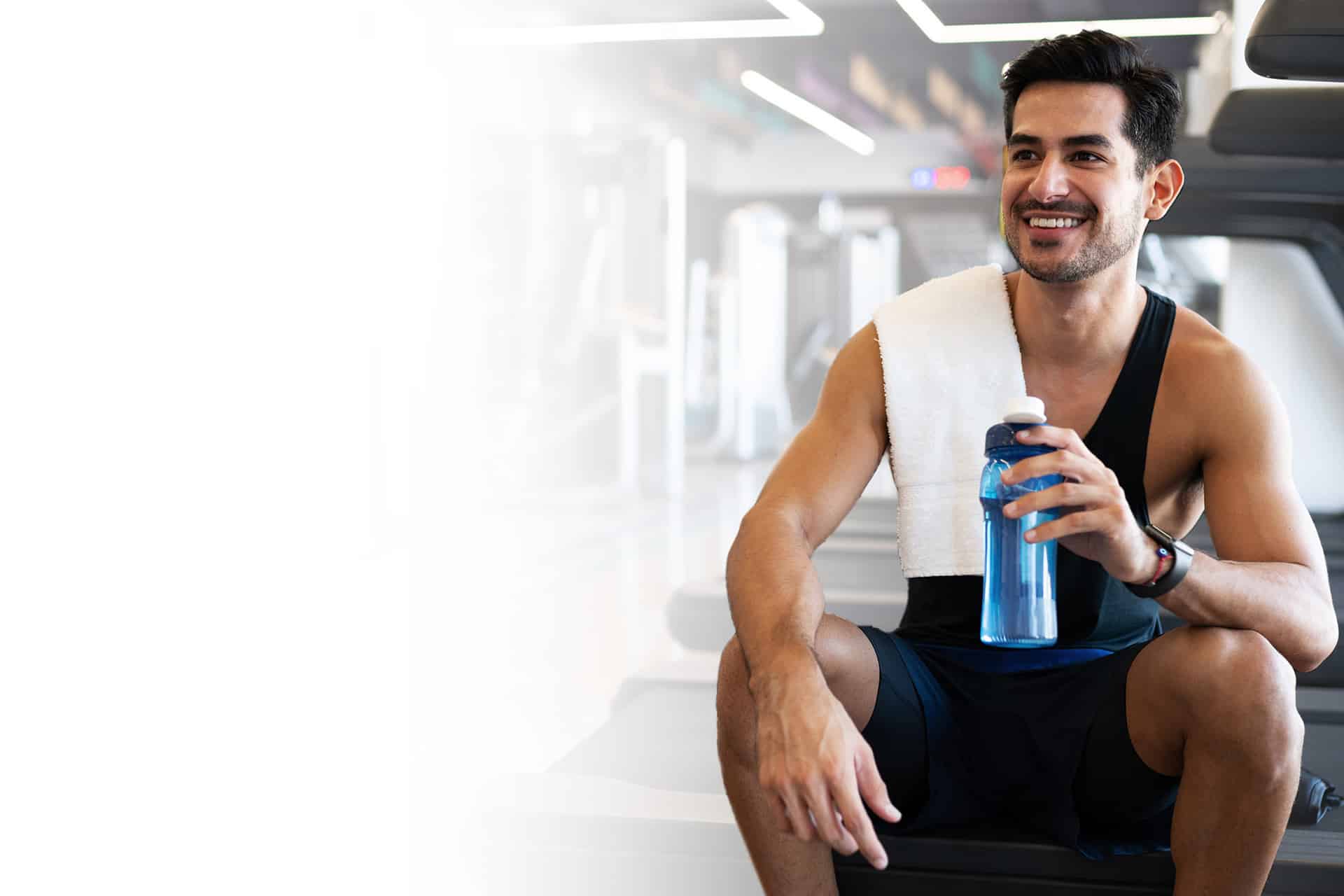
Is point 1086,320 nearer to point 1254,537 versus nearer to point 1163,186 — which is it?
point 1163,186

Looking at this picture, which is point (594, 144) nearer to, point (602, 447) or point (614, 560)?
point (602, 447)

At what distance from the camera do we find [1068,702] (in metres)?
1.31

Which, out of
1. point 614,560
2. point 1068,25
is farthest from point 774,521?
point 1068,25

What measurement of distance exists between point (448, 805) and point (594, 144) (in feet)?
16.5

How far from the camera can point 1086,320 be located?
1.42m

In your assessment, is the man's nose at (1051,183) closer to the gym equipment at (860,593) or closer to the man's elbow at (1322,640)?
the man's elbow at (1322,640)

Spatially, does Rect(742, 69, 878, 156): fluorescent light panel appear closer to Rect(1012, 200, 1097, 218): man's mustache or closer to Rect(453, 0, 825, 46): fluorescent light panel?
Rect(453, 0, 825, 46): fluorescent light panel

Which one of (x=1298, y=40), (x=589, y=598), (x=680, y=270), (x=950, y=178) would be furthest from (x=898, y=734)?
(x=950, y=178)

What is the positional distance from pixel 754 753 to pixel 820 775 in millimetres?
192

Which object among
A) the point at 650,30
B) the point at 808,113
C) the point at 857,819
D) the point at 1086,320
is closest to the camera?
Result: the point at 857,819

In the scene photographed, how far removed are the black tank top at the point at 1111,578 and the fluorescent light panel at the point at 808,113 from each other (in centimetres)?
905

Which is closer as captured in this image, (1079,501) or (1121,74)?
(1079,501)

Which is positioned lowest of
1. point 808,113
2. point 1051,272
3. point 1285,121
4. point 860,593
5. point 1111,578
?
point 860,593

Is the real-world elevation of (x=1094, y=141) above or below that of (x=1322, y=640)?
above
